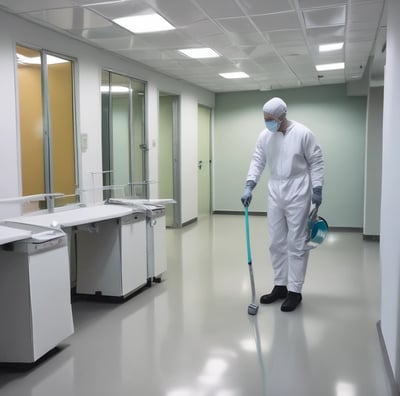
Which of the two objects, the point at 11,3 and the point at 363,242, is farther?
the point at 363,242

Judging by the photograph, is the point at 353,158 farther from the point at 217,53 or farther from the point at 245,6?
the point at 245,6

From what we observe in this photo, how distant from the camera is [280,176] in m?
3.50

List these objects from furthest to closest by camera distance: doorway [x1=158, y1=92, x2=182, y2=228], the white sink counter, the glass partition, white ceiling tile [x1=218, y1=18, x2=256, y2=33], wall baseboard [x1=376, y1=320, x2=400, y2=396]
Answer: doorway [x1=158, y1=92, x2=182, y2=228] < the glass partition < white ceiling tile [x1=218, y1=18, x2=256, y2=33] < the white sink counter < wall baseboard [x1=376, y1=320, x2=400, y2=396]

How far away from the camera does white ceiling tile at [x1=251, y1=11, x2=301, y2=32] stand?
385 cm

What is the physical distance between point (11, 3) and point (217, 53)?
99.8 inches

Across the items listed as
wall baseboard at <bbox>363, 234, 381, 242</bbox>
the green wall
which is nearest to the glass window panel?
wall baseboard at <bbox>363, 234, 381, 242</bbox>

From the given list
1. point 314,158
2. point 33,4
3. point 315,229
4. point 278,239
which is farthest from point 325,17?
point 33,4

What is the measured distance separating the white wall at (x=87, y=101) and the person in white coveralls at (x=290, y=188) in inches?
81.0

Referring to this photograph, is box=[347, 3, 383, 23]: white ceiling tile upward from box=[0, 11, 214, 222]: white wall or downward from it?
upward

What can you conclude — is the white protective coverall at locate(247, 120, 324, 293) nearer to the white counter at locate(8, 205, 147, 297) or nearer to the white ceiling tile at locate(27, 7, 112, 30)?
the white counter at locate(8, 205, 147, 297)

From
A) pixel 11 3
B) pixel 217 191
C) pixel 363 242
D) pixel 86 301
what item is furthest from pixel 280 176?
pixel 217 191

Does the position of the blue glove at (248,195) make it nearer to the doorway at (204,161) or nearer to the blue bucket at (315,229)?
the blue bucket at (315,229)

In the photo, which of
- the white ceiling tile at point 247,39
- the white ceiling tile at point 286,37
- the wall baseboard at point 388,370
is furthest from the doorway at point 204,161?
the wall baseboard at point 388,370

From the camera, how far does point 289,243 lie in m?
3.51
